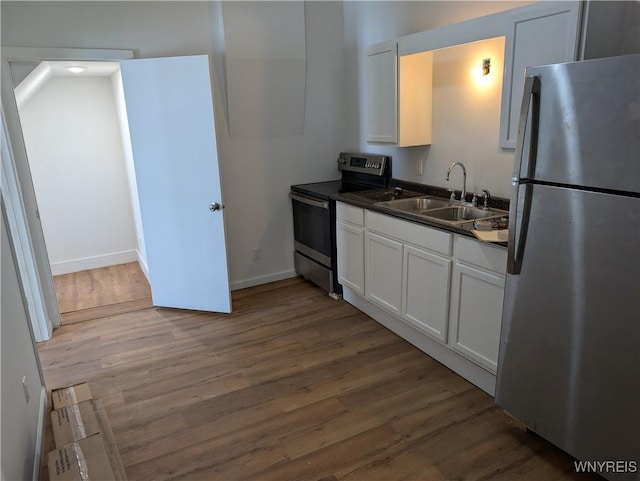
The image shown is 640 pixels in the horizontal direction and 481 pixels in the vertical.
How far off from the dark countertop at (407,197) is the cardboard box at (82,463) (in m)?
2.04

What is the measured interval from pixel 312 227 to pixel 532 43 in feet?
7.58

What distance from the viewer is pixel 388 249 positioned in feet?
10.2

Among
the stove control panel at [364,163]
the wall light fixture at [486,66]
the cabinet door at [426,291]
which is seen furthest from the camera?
the stove control panel at [364,163]

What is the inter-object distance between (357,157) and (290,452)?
2.79 m

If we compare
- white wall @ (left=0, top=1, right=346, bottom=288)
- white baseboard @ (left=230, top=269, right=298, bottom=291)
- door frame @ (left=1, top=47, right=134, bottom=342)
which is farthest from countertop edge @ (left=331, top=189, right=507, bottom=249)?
door frame @ (left=1, top=47, right=134, bottom=342)

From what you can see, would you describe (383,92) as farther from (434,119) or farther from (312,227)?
(312,227)

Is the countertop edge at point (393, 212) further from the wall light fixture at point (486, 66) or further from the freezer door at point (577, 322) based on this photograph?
the wall light fixture at point (486, 66)

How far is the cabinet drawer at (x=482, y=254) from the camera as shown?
7.39 feet

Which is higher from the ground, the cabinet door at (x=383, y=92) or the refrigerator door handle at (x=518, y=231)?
the cabinet door at (x=383, y=92)

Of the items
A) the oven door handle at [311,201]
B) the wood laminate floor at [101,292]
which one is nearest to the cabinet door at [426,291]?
the oven door handle at [311,201]

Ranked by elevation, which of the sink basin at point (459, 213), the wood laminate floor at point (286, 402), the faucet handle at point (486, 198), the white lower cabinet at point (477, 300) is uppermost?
the faucet handle at point (486, 198)

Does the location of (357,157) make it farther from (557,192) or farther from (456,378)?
(557,192)

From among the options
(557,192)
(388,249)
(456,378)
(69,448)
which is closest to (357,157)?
(388,249)

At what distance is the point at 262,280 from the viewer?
441cm
